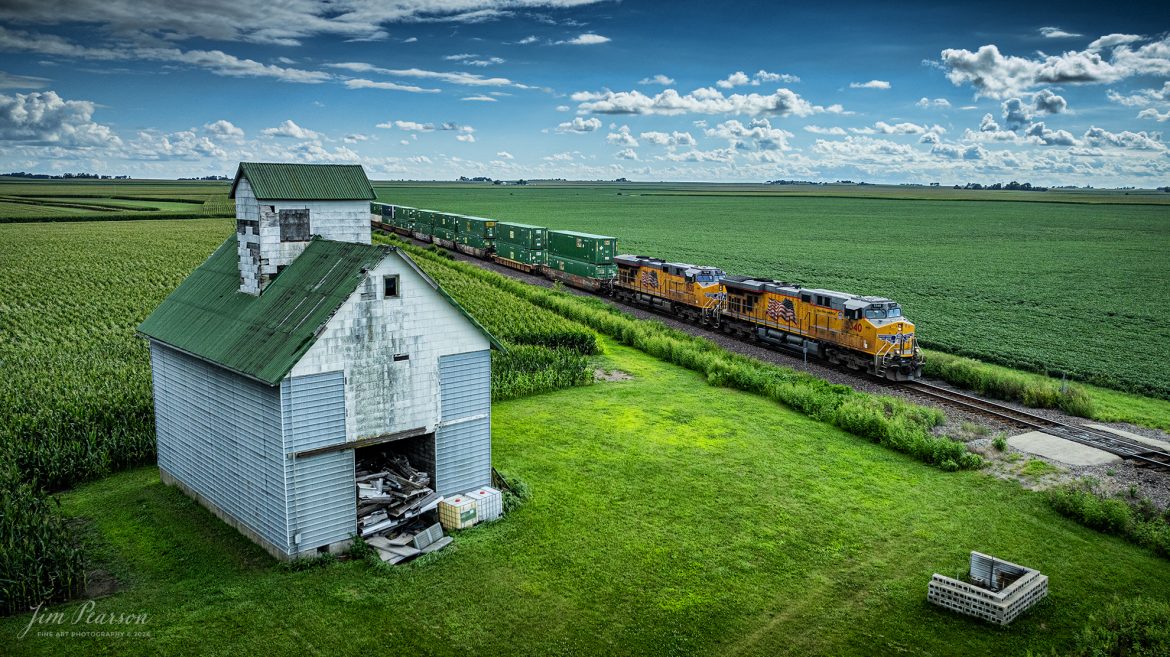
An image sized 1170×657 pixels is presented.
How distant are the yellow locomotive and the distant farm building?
21562 mm

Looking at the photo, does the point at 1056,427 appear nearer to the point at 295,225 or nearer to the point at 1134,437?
the point at 1134,437

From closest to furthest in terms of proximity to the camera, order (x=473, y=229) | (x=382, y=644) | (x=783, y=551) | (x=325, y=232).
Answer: (x=382, y=644)
(x=783, y=551)
(x=325, y=232)
(x=473, y=229)

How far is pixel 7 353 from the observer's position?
34.8m

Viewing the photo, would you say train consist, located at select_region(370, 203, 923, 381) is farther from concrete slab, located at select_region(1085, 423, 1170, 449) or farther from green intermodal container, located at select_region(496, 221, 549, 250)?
concrete slab, located at select_region(1085, 423, 1170, 449)

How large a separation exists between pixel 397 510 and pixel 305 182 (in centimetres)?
916

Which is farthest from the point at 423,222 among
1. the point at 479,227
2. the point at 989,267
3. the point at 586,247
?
the point at 989,267

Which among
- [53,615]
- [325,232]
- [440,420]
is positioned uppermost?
[325,232]

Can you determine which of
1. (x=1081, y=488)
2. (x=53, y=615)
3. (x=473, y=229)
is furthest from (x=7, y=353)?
(x=473, y=229)

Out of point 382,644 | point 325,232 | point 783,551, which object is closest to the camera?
point 382,644

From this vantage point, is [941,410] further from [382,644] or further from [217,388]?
[217,388]

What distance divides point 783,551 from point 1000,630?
465 centimetres

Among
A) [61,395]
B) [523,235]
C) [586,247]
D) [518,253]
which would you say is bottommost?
[61,395]

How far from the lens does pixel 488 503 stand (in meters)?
19.2

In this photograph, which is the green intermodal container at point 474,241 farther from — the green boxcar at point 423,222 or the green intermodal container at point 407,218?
the green intermodal container at point 407,218
